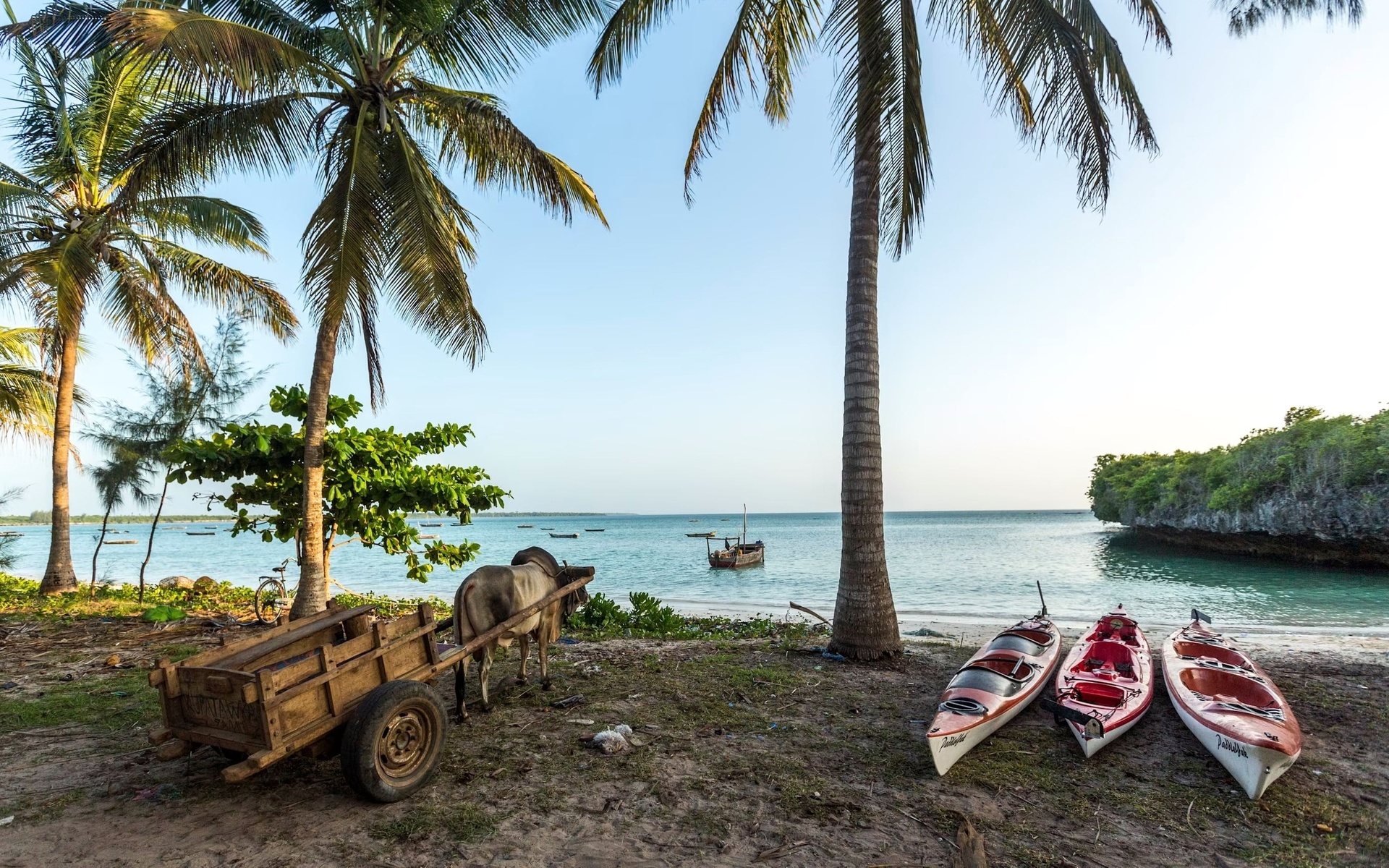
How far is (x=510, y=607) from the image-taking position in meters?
5.57

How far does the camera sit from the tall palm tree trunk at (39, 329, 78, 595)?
12.8 metres

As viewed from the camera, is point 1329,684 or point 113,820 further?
point 1329,684

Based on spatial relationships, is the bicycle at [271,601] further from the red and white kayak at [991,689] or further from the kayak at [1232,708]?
the kayak at [1232,708]

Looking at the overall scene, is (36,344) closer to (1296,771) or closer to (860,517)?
(860,517)

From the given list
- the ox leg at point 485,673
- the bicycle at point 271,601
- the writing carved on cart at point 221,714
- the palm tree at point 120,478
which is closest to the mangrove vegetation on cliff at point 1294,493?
the ox leg at point 485,673

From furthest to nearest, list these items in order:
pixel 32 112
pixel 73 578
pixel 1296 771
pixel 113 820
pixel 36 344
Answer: pixel 36 344
pixel 73 578
pixel 32 112
pixel 1296 771
pixel 113 820

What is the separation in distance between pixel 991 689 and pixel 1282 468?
32.9 m

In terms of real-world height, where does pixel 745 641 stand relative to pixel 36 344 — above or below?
below

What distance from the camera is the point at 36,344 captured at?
15938mm

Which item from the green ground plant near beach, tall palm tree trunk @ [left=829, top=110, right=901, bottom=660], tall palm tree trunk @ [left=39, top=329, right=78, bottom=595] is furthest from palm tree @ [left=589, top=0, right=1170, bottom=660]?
the green ground plant near beach

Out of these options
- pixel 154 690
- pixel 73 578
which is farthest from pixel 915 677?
pixel 73 578

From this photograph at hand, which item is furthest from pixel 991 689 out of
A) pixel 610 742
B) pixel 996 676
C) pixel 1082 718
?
pixel 610 742

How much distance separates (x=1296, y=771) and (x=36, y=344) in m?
24.1

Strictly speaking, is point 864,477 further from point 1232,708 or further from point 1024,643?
point 1232,708
